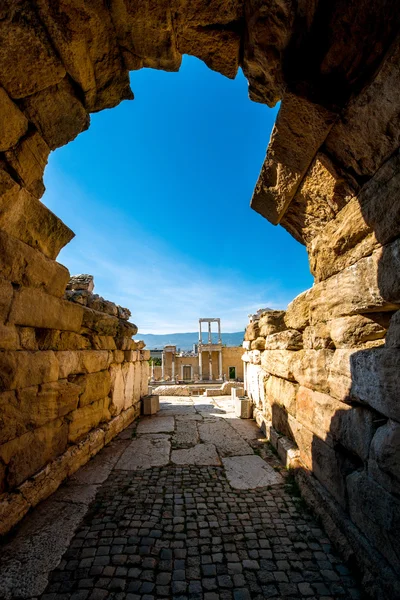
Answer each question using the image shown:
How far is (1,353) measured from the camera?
257 centimetres

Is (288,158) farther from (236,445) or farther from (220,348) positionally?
(220,348)

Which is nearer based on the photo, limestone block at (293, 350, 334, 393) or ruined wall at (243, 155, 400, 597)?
ruined wall at (243, 155, 400, 597)

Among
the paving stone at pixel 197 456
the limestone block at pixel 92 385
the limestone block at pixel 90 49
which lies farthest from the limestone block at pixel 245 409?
the limestone block at pixel 90 49

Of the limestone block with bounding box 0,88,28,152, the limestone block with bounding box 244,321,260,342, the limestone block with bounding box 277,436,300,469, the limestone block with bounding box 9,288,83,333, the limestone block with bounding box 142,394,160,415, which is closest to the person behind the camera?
the limestone block with bounding box 0,88,28,152

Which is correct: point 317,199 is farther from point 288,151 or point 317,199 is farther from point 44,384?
point 44,384

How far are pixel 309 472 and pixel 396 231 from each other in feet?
9.02

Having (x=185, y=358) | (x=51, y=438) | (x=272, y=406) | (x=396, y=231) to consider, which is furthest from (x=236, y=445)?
(x=185, y=358)

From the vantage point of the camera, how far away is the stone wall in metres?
2.65

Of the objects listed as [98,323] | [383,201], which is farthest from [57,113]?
[98,323]

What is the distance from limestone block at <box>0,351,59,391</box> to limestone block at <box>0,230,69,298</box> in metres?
0.76

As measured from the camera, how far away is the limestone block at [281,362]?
3998 mm

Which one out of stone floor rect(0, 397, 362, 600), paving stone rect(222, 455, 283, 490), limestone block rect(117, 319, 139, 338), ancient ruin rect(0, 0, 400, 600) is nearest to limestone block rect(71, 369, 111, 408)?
ancient ruin rect(0, 0, 400, 600)

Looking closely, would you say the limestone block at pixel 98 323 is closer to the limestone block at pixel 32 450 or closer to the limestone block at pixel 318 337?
the limestone block at pixel 32 450

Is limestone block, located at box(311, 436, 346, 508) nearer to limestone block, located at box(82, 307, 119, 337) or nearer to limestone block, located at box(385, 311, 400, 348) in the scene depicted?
limestone block, located at box(385, 311, 400, 348)
